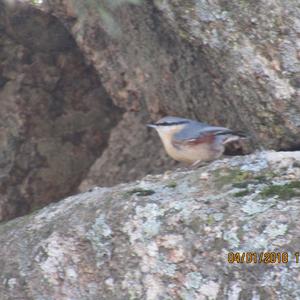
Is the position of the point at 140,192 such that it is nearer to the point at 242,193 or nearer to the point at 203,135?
the point at 242,193

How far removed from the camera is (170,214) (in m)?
5.08

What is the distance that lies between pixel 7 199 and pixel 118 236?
2.94 meters

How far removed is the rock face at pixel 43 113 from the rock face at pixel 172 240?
2.12m

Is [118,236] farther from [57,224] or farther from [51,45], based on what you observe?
[51,45]

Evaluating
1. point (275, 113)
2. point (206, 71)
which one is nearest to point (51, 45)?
point (206, 71)

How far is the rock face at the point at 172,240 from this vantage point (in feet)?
15.1

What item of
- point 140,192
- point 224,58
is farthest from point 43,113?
point 140,192

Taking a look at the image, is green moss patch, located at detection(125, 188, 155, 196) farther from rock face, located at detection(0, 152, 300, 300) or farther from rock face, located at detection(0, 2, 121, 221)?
rock face, located at detection(0, 2, 121, 221)

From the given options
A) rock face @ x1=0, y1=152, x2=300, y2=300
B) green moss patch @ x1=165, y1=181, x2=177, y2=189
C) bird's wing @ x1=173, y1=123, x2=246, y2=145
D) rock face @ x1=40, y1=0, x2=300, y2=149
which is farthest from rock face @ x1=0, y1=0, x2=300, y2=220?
green moss patch @ x1=165, y1=181, x2=177, y2=189

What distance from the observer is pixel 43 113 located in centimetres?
802

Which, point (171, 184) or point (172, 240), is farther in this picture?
point (171, 184)
